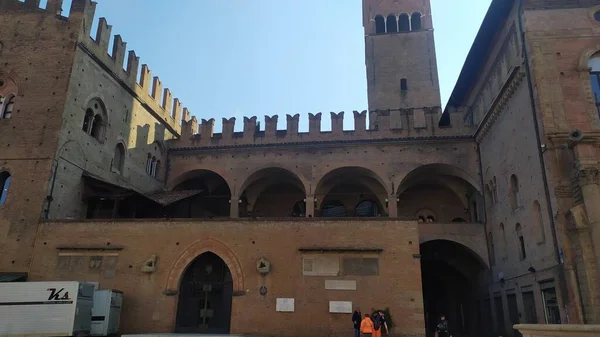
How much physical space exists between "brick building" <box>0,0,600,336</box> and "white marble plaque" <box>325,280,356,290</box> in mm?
73

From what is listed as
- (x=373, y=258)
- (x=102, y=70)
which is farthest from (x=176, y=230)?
(x=102, y=70)

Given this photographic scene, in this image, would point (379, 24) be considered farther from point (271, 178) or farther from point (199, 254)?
point (199, 254)

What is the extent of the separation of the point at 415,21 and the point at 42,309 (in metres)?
26.5

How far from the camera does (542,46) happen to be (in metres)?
14.6

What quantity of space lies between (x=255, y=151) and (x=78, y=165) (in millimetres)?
8504

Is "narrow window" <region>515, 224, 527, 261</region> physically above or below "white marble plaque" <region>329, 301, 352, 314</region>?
above

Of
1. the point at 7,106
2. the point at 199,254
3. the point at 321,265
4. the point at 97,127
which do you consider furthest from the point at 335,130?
the point at 7,106

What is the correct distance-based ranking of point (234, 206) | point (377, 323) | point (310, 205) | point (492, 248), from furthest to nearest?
point (234, 206)
point (310, 205)
point (492, 248)
point (377, 323)

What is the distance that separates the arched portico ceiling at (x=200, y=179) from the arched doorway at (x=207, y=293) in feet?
25.3

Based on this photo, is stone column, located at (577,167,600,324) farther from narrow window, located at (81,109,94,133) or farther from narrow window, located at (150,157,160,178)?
narrow window, located at (150,157,160,178)

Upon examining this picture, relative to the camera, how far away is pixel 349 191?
23891 millimetres

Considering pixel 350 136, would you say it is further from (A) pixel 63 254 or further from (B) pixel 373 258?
(A) pixel 63 254

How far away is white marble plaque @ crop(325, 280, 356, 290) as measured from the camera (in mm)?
14328

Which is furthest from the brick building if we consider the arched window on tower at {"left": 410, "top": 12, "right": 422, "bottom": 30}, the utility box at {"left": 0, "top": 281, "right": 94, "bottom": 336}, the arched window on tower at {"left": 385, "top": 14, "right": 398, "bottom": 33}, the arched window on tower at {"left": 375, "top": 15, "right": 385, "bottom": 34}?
the arched window on tower at {"left": 375, "top": 15, "right": 385, "bottom": 34}
